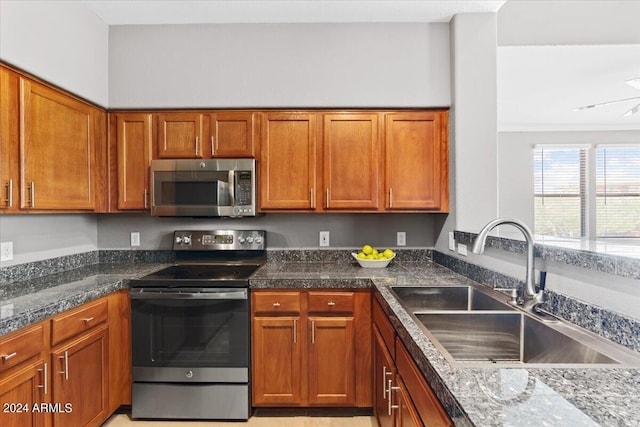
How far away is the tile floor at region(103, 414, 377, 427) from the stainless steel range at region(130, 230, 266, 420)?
43mm

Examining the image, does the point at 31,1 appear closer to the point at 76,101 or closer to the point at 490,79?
the point at 76,101

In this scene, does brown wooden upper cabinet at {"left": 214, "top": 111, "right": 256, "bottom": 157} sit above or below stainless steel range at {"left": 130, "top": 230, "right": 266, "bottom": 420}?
above

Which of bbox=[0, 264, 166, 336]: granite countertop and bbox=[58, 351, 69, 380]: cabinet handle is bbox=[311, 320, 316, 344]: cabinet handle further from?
bbox=[58, 351, 69, 380]: cabinet handle

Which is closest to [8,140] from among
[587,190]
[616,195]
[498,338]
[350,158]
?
[350,158]

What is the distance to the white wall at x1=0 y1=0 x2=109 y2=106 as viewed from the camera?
1.85 meters

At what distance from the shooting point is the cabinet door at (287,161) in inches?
104

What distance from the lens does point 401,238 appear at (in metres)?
2.98

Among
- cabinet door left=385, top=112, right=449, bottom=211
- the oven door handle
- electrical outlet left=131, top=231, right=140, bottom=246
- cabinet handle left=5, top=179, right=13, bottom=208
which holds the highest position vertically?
cabinet door left=385, top=112, right=449, bottom=211

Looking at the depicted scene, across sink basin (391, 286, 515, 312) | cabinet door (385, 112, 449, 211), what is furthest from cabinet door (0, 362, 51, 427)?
cabinet door (385, 112, 449, 211)

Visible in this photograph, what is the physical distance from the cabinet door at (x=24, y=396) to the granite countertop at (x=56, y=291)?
214 millimetres

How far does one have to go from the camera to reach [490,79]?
2.53m

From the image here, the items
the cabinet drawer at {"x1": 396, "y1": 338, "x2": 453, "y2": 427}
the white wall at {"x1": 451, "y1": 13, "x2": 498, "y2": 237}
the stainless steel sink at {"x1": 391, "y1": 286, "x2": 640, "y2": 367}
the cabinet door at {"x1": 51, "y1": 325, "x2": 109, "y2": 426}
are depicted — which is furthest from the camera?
the white wall at {"x1": 451, "y1": 13, "x2": 498, "y2": 237}

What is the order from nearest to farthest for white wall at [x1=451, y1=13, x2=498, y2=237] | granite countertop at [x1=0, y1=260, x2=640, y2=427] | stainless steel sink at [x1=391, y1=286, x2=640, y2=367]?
1. granite countertop at [x1=0, y1=260, x2=640, y2=427]
2. stainless steel sink at [x1=391, y1=286, x2=640, y2=367]
3. white wall at [x1=451, y1=13, x2=498, y2=237]

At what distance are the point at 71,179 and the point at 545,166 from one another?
246 inches
